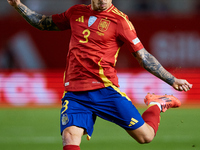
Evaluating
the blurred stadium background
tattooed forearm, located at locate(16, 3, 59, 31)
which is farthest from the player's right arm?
the blurred stadium background

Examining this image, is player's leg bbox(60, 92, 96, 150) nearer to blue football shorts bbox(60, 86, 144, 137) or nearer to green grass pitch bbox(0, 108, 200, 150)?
blue football shorts bbox(60, 86, 144, 137)

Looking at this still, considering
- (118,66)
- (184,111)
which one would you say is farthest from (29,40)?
(184,111)

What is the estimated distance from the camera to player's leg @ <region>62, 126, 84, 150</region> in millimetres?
3672

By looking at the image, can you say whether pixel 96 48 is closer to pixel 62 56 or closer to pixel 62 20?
pixel 62 20

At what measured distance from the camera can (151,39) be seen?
1151 cm

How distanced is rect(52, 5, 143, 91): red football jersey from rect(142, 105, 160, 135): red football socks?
642 millimetres

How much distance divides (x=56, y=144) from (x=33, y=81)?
5.86 m

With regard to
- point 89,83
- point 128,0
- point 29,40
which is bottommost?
point 29,40

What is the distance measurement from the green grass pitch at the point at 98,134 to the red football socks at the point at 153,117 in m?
0.60

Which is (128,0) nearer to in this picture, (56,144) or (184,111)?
(184,111)

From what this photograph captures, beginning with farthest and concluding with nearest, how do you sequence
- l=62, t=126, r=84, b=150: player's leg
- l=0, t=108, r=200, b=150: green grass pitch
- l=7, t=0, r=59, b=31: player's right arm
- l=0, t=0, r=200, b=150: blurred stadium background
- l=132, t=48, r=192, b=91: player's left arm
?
l=0, t=0, r=200, b=150: blurred stadium background
l=0, t=108, r=200, b=150: green grass pitch
l=7, t=0, r=59, b=31: player's right arm
l=132, t=48, r=192, b=91: player's left arm
l=62, t=126, r=84, b=150: player's leg

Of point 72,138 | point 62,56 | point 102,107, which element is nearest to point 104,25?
point 102,107

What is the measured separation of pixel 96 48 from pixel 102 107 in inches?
22.4

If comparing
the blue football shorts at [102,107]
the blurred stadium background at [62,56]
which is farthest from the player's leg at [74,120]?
the blurred stadium background at [62,56]
